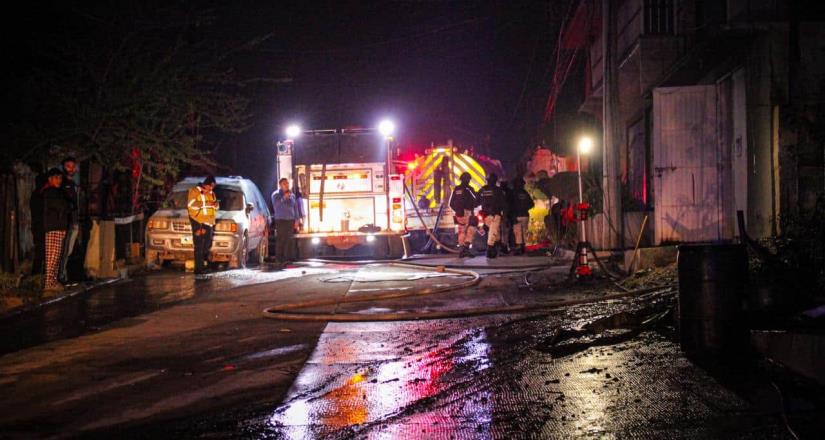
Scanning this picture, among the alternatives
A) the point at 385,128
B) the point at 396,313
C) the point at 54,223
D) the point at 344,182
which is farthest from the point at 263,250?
the point at 396,313

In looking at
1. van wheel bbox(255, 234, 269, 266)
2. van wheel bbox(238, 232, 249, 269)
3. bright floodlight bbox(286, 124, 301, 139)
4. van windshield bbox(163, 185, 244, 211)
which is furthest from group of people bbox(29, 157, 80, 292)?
bright floodlight bbox(286, 124, 301, 139)

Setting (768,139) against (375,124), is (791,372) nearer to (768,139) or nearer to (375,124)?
(768,139)

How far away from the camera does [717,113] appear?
13133 mm

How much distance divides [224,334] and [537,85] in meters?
28.8

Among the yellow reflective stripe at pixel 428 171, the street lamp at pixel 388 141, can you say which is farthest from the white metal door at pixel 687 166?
the yellow reflective stripe at pixel 428 171

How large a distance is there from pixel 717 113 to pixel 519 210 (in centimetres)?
672

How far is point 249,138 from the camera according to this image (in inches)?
1438

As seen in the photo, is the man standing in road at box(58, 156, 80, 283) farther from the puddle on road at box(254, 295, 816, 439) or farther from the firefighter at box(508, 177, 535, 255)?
the firefighter at box(508, 177, 535, 255)

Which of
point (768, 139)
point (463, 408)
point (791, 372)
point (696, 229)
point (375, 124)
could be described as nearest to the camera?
point (463, 408)

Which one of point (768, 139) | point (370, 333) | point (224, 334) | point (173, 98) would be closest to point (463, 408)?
point (370, 333)

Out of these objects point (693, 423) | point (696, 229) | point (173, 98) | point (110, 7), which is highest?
point (110, 7)

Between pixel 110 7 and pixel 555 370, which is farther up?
pixel 110 7

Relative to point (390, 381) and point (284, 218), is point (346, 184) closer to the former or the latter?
point (284, 218)

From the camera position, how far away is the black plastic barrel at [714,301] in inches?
261
